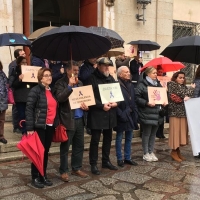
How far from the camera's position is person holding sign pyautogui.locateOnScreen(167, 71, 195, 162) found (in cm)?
618

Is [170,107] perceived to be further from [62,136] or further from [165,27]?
[165,27]

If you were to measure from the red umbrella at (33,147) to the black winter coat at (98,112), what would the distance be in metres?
1.02

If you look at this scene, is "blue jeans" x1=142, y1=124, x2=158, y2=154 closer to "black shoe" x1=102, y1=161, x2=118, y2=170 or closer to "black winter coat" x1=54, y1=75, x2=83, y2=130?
Result: "black shoe" x1=102, y1=161, x2=118, y2=170

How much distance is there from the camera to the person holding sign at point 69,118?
4.69 m

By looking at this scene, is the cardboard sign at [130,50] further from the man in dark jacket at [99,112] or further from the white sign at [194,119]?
the man in dark jacket at [99,112]

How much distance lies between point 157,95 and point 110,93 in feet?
3.66

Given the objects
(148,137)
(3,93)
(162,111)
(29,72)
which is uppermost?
(29,72)

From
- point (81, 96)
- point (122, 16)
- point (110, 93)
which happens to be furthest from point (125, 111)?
point (122, 16)

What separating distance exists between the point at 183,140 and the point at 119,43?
8.28ft

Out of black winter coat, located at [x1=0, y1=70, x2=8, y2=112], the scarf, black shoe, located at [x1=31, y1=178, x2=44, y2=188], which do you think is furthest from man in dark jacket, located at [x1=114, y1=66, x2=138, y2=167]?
black winter coat, located at [x1=0, y1=70, x2=8, y2=112]

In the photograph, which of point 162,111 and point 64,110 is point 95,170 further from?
point 162,111

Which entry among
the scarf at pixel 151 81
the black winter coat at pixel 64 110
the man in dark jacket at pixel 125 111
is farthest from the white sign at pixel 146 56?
the black winter coat at pixel 64 110

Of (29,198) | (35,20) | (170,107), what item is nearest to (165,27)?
(35,20)

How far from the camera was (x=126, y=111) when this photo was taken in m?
5.73
